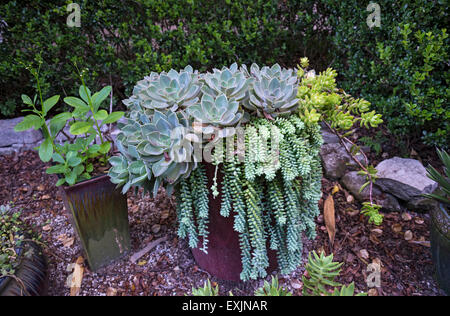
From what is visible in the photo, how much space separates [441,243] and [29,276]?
188cm

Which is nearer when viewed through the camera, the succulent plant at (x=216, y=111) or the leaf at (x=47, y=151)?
the succulent plant at (x=216, y=111)

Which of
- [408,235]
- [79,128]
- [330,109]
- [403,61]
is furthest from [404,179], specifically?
[79,128]

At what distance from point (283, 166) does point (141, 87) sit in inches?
30.8

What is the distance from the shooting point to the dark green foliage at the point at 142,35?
231 cm

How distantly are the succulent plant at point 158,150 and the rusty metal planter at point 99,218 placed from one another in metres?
0.28

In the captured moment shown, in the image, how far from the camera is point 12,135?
2650 mm

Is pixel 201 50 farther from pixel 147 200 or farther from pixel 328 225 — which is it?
pixel 328 225

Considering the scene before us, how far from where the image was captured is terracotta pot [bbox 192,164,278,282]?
1.37 m

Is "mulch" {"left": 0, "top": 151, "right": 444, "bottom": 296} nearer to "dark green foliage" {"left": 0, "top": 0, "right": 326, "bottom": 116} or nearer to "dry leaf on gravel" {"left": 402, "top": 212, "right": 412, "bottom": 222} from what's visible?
"dry leaf on gravel" {"left": 402, "top": 212, "right": 412, "bottom": 222}

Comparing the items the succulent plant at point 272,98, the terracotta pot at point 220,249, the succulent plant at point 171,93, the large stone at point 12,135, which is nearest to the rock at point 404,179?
the terracotta pot at point 220,249

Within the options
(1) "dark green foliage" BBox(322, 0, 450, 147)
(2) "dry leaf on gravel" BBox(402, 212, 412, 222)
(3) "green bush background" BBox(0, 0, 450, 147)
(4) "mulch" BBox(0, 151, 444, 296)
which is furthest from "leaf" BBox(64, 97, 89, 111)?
(2) "dry leaf on gravel" BBox(402, 212, 412, 222)

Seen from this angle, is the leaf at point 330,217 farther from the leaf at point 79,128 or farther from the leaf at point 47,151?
the leaf at point 47,151

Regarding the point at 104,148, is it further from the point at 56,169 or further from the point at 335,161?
the point at 335,161
